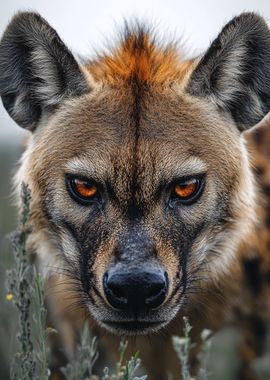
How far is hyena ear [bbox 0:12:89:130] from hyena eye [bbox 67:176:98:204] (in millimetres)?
695

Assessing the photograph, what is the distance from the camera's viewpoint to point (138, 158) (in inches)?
179

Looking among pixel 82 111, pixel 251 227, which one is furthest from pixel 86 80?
pixel 251 227

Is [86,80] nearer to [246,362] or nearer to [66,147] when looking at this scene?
[66,147]

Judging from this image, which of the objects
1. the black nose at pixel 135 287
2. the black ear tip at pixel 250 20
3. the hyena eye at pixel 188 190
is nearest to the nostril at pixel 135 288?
the black nose at pixel 135 287

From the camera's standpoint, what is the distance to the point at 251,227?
18.2 feet

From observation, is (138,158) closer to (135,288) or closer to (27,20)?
(135,288)

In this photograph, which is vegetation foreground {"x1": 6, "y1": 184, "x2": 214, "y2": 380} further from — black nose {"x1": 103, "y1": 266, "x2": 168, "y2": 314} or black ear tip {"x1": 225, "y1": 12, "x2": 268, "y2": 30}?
black ear tip {"x1": 225, "y1": 12, "x2": 268, "y2": 30}

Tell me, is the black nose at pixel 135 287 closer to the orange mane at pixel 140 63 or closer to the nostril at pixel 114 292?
the nostril at pixel 114 292

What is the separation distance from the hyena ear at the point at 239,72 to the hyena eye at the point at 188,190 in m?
0.71

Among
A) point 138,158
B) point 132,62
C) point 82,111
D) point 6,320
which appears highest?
point 132,62

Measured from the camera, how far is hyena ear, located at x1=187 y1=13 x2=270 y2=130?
4828 mm

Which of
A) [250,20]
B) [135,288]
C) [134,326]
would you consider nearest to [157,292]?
[135,288]

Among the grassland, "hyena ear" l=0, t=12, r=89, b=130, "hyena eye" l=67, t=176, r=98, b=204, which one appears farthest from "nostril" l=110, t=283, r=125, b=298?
"hyena ear" l=0, t=12, r=89, b=130

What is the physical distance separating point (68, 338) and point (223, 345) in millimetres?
1470
